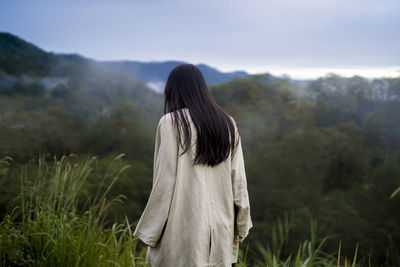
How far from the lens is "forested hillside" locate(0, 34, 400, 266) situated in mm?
14523

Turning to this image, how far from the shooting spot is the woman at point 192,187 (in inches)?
42.2

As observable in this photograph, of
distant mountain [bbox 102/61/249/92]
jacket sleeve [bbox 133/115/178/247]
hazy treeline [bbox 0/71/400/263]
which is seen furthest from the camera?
distant mountain [bbox 102/61/249/92]

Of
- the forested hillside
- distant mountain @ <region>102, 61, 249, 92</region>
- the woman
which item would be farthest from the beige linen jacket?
distant mountain @ <region>102, 61, 249, 92</region>

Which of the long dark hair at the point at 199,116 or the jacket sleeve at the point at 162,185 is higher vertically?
the long dark hair at the point at 199,116

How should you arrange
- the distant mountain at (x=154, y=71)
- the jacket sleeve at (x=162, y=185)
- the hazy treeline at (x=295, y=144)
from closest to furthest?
the jacket sleeve at (x=162, y=185)
the hazy treeline at (x=295, y=144)
the distant mountain at (x=154, y=71)

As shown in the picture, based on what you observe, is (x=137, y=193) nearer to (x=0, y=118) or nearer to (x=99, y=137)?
(x=99, y=137)

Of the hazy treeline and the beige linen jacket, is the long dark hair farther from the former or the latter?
the hazy treeline

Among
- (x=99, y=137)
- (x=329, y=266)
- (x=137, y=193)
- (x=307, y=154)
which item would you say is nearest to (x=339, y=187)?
(x=307, y=154)

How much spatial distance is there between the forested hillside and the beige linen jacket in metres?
11.0

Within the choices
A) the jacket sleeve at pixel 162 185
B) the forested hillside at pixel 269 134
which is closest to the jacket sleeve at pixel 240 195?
the jacket sleeve at pixel 162 185

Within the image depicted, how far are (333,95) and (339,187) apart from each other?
6.69 m

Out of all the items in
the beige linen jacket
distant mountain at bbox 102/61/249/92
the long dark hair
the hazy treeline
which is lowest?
the hazy treeline

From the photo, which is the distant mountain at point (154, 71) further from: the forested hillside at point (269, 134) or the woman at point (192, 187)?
the woman at point (192, 187)

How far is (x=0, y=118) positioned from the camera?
1659 centimetres
